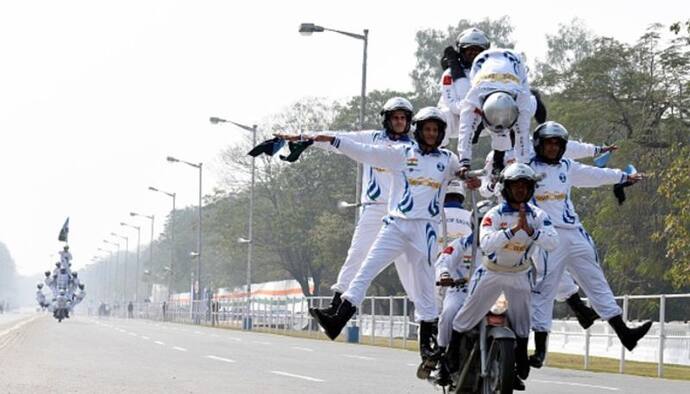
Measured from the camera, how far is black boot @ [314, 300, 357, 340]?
11.9m

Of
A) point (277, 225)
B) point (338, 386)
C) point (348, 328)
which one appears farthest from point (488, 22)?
point (338, 386)

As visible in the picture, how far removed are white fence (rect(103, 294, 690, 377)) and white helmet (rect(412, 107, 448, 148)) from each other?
12621 millimetres

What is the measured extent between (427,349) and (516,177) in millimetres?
2080

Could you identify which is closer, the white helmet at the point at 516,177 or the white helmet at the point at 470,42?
the white helmet at the point at 516,177

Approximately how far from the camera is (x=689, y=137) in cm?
5022

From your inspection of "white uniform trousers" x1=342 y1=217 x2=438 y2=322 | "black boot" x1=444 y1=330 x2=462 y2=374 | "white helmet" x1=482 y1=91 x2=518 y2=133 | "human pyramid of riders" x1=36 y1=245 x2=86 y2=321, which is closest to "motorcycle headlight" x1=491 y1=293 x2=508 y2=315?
"black boot" x1=444 y1=330 x2=462 y2=374

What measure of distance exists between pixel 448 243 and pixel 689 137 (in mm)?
39892

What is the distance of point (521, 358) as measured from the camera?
1062cm

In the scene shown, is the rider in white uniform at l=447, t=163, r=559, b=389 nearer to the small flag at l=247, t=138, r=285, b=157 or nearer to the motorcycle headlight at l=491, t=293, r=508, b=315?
the motorcycle headlight at l=491, t=293, r=508, b=315

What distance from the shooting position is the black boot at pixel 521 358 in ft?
34.7

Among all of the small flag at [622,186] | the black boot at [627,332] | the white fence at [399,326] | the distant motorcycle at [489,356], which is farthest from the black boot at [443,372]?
the white fence at [399,326]

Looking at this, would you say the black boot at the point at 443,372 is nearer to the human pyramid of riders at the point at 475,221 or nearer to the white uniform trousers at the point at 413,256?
the human pyramid of riders at the point at 475,221

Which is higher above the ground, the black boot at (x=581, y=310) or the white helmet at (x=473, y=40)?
the white helmet at (x=473, y=40)

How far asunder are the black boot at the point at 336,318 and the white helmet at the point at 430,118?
1.55 metres
